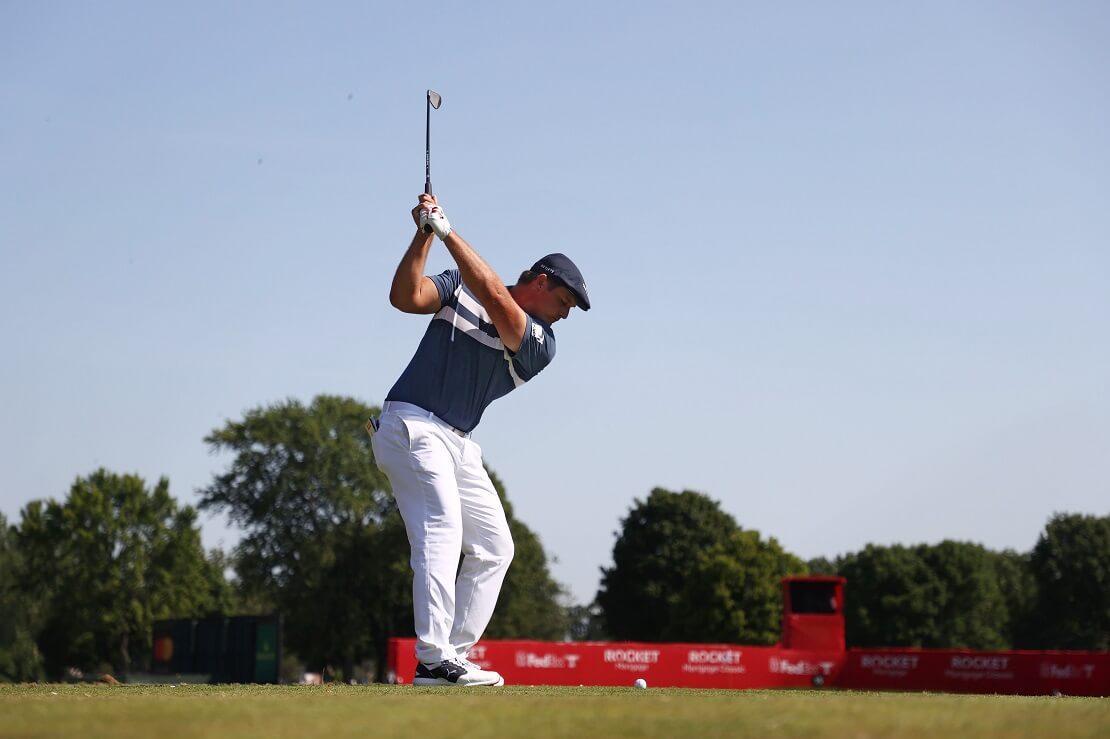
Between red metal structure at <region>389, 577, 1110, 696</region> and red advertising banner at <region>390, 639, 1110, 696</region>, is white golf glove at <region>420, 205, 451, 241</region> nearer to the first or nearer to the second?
red metal structure at <region>389, 577, 1110, 696</region>

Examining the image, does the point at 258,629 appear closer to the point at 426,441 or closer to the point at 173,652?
the point at 173,652

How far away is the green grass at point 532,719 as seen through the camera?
167 inches

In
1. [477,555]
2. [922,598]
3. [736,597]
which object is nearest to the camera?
[477,555]

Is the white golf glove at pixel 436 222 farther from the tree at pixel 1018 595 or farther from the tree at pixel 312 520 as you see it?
the tree at pixel 1018 595

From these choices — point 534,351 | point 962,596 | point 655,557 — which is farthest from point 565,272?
point 962,596

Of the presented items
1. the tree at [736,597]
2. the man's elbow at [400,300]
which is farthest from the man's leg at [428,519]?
the tree at [736,597]

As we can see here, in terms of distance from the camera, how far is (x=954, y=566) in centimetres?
7838

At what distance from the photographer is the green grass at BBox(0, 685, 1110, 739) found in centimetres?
423

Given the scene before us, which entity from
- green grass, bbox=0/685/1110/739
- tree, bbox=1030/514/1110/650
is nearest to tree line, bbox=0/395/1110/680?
tree, bbox=1030/514/1110/650

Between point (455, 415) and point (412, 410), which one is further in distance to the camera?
point (455, 415)

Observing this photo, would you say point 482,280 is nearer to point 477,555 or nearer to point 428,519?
point 428,519

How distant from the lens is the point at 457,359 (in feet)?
25.8

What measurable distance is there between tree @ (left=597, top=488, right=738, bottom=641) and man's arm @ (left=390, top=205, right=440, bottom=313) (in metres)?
65.6

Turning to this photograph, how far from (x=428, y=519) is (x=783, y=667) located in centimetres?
2735
